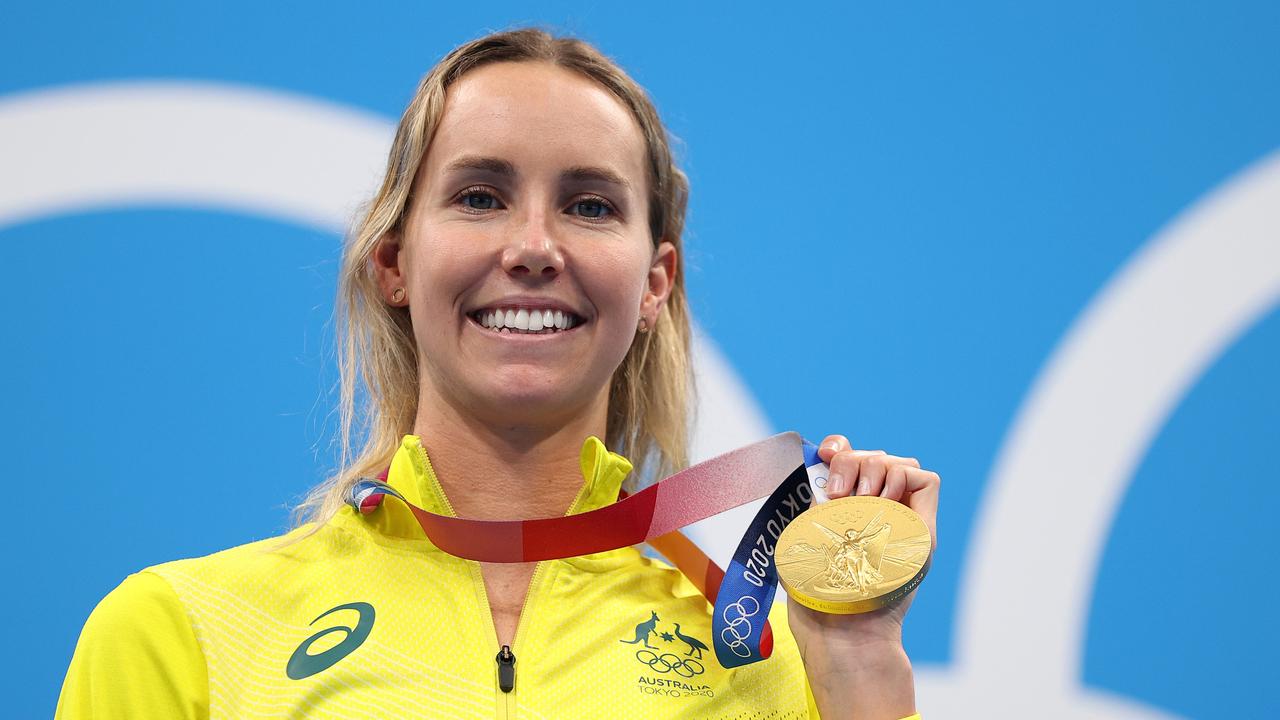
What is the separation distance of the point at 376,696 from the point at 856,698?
0.56m

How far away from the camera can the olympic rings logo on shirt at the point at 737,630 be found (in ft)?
5.10

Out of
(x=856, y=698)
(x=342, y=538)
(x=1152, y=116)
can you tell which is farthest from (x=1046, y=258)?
(x=342, y=538)

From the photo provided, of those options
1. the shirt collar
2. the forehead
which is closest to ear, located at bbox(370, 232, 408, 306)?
the forehead

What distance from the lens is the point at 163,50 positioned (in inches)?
87.8

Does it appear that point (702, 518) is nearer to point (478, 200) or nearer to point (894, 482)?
point (894, 482)

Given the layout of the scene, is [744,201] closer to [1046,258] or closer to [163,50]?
[1046,258]

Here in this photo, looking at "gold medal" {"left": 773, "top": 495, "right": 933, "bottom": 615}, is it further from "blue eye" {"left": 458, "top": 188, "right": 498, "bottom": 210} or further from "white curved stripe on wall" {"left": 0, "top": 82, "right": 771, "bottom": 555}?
"white curved stripe on wall" {"left": 0, "top": 82, "right": 771, "bottom": 555}

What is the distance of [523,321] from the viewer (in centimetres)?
159

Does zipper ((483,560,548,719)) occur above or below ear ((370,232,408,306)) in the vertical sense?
below

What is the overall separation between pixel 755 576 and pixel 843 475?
172mm

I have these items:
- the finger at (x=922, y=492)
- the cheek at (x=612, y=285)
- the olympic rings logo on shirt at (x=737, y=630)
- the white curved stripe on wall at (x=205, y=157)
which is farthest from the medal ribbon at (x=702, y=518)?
the white curved stripe on wall at (x=205, y=157)

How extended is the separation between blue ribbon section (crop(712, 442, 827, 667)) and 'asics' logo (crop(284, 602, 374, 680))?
1.36ft

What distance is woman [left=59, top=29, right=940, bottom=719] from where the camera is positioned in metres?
1.44

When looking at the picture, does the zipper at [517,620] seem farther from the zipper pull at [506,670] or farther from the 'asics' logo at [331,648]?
the 'asics' logo at [331,648]
